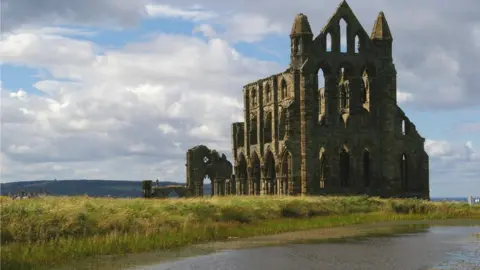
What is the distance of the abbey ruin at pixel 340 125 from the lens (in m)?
58.7

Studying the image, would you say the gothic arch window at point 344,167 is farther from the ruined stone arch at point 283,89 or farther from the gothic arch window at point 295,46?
the gothic arch window at point 295,46

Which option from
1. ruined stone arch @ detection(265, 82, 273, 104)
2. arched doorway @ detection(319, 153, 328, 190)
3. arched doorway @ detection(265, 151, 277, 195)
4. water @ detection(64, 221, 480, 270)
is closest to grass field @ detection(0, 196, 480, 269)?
water @ detection(64, 221, 480, 270)

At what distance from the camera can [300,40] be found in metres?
59.4

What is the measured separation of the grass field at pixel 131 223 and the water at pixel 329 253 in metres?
1.21

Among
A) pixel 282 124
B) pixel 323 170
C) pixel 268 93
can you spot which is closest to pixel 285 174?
pixel 323 170

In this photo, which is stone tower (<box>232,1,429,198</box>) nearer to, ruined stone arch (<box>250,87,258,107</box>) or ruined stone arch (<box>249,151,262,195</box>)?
ruined stone arch (<box>249,151,262,195</box>)

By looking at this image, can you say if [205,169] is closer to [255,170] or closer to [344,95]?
[255,170]

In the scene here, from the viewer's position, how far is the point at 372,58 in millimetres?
61844

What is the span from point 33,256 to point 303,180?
132 feet

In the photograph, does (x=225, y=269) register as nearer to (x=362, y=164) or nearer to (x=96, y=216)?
(x=96, y=216)

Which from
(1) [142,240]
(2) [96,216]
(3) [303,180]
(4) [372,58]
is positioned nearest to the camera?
(1) [142,240]

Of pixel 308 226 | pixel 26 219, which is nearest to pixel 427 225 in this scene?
pixel 308 226

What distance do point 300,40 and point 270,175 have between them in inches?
505

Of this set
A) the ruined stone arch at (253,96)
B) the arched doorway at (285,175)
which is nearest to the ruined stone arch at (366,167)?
the arched doorway at (285,175)
